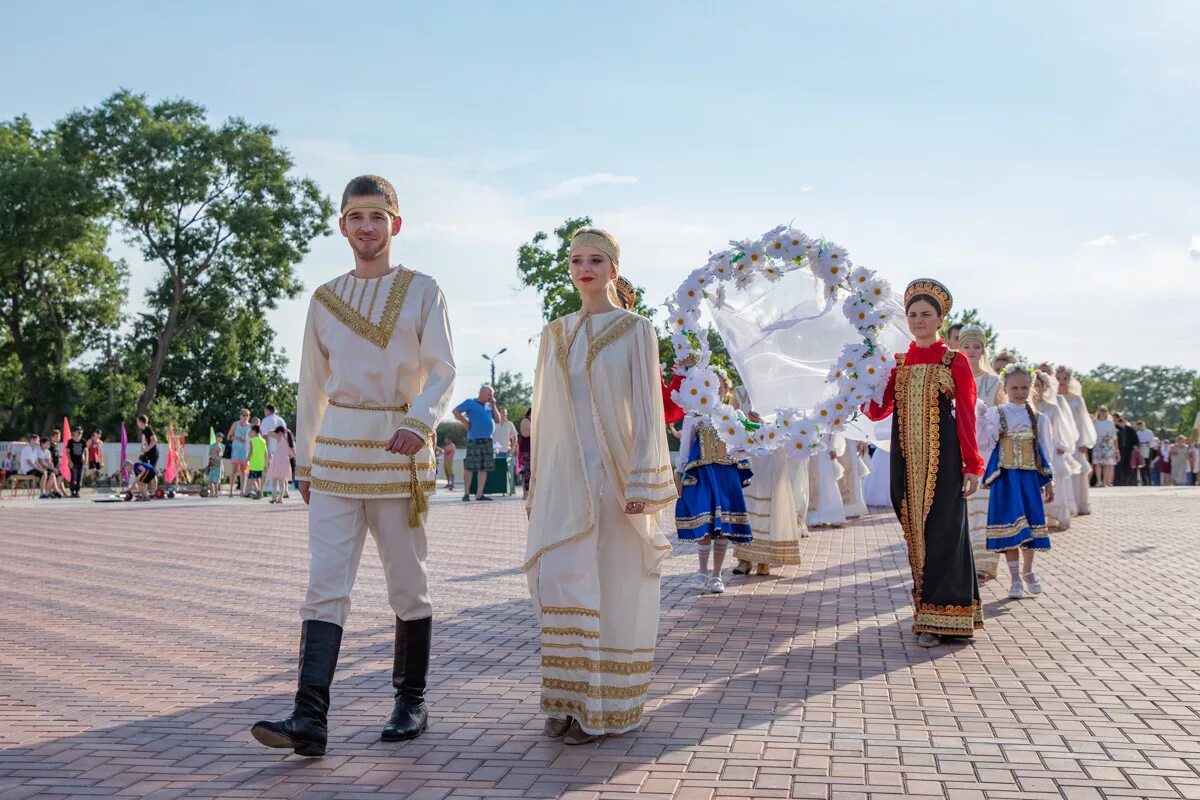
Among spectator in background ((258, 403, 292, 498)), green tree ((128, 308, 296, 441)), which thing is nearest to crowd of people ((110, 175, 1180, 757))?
spectator in background ((258, 403, 292, 498))

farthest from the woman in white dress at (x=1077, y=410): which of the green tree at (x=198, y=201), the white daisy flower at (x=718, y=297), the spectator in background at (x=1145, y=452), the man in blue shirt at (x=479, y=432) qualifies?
the green tree at (x=198, y=201)

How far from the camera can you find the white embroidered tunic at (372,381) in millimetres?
5324

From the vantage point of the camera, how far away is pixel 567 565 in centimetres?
540

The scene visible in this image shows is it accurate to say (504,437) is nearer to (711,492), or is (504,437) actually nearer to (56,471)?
(56,471)

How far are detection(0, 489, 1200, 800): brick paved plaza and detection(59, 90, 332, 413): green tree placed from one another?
3437 cm

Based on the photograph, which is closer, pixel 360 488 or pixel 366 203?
pixel 360 488

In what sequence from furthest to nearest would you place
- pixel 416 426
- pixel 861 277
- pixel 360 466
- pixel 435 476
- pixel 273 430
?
pixel 273 430, pixel 861 277, pixel 435 476, pixel 360 466, pixel 416 426

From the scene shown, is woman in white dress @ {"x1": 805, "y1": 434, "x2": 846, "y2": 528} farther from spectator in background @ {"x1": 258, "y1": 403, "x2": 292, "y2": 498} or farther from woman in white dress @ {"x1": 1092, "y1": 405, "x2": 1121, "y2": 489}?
woman in white dress @ {"x1": 1092, "y1": 405, "x2": 1121, "y2": 489}

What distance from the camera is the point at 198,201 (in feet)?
148

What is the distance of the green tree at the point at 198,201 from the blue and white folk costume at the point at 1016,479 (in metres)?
38.1

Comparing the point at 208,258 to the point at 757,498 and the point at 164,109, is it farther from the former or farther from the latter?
the point at 757,498

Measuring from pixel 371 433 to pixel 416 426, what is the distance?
0.89ft

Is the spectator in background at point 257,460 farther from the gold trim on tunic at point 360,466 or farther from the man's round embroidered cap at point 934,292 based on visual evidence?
the gold trim on tunic at point 360,466

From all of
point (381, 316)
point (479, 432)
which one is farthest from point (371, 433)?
point (479, 432)
